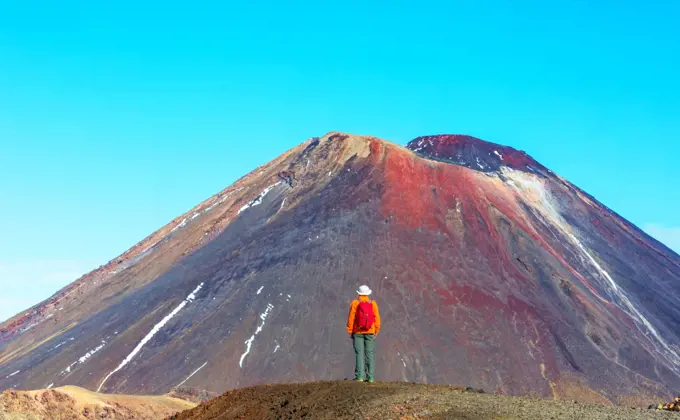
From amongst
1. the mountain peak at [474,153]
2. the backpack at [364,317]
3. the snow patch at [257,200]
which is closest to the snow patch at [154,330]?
the snow patch at [257,200]

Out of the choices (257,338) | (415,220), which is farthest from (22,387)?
(415,220)

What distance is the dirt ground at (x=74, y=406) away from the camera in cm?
3459

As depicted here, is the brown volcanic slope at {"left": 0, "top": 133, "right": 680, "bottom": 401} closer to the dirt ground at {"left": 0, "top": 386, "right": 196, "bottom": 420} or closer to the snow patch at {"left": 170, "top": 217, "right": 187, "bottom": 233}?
the snow patch at {"left": 170, "top": 217, "right": 187, "bottom": 233}

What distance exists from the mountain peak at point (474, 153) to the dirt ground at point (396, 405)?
243 feet

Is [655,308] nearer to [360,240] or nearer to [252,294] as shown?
[360,240]

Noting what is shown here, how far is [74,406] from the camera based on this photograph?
1505 inches

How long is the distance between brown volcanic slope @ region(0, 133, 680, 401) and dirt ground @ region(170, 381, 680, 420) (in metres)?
38.6

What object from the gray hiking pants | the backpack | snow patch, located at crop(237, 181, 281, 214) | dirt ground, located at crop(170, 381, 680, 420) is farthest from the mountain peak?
dirt ground, located at crop(170, 381, 680, 420)

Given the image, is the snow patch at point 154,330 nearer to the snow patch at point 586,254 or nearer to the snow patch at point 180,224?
the snow patch at point 180,224

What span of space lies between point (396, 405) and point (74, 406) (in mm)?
26429

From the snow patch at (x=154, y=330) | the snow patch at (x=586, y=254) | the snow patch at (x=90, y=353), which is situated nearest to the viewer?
the snow patch at (x=154, y=330)

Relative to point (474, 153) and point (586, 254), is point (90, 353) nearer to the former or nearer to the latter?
point (586, 254)

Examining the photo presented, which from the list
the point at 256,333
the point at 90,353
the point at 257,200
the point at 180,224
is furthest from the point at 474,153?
the point at 90,353

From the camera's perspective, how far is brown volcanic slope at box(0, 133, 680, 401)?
60.0 meters
